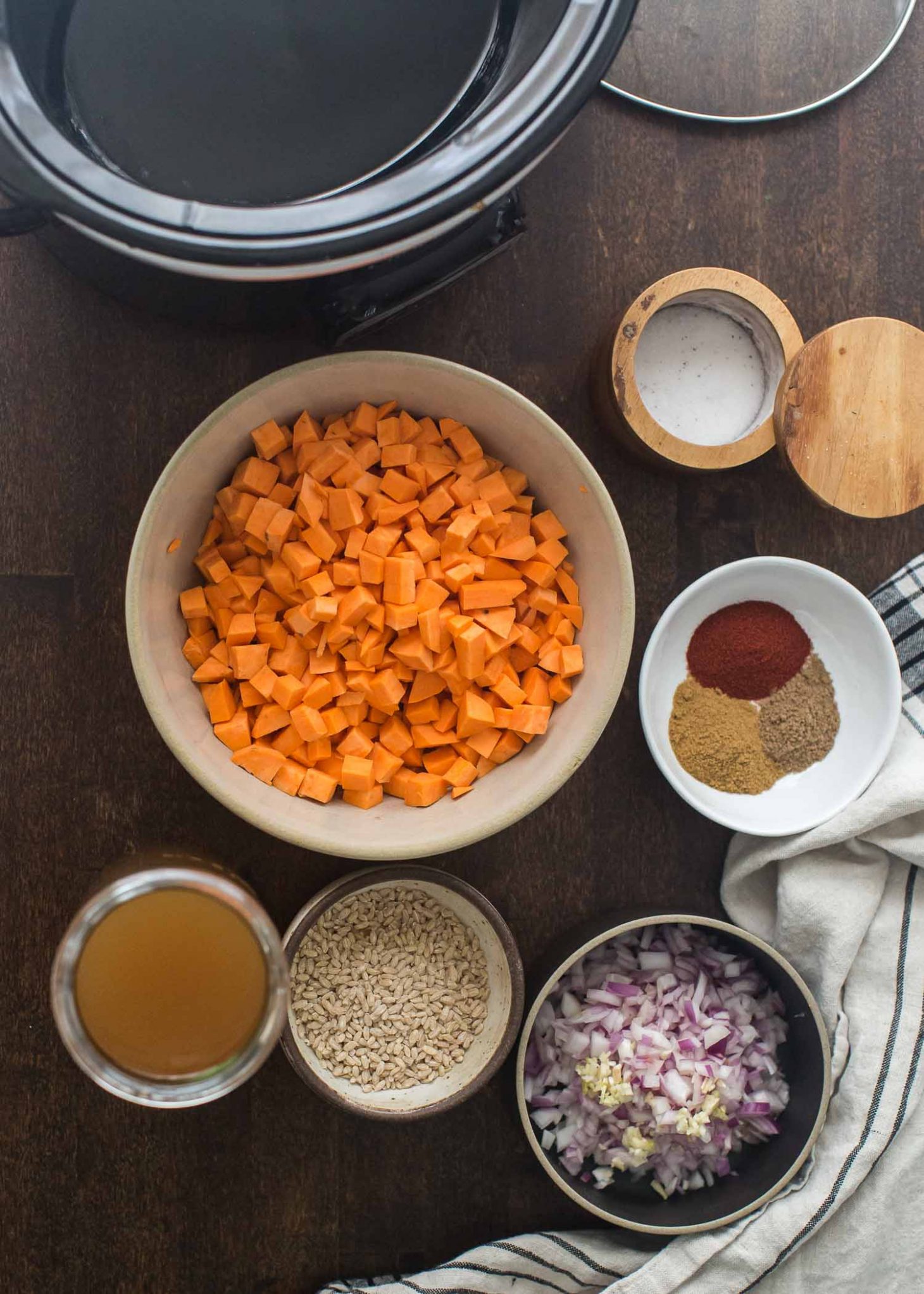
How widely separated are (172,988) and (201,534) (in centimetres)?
53

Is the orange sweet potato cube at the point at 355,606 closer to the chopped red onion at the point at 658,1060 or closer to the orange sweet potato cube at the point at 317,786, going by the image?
the orange sweet potato cube at the point at 317,786

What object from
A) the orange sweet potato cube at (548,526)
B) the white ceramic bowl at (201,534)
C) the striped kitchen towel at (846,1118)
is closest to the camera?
the white ceramic bowl at (201,534)

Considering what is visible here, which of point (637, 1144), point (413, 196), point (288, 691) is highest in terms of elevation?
point (413, 196)

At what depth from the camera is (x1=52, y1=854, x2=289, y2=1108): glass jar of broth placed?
1157 mm

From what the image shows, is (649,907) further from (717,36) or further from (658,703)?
(717,36)

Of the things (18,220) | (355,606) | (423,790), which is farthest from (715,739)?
(18,220)

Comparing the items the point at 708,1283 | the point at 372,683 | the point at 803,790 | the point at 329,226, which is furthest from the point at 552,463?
the point at 708,1283

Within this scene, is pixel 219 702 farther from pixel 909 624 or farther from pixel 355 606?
pixel 909 624

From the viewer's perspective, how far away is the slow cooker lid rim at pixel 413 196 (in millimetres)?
860

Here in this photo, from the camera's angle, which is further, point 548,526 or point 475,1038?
point 475,1038

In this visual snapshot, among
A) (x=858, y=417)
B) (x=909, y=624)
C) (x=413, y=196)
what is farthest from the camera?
(x=909, y=624)

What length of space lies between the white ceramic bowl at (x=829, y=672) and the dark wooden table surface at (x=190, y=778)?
2.5 inches

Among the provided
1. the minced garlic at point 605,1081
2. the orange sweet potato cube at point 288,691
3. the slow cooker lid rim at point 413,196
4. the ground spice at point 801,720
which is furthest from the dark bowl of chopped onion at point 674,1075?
the slow cooker lid rim at point 413,196

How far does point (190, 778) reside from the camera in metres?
1.39
